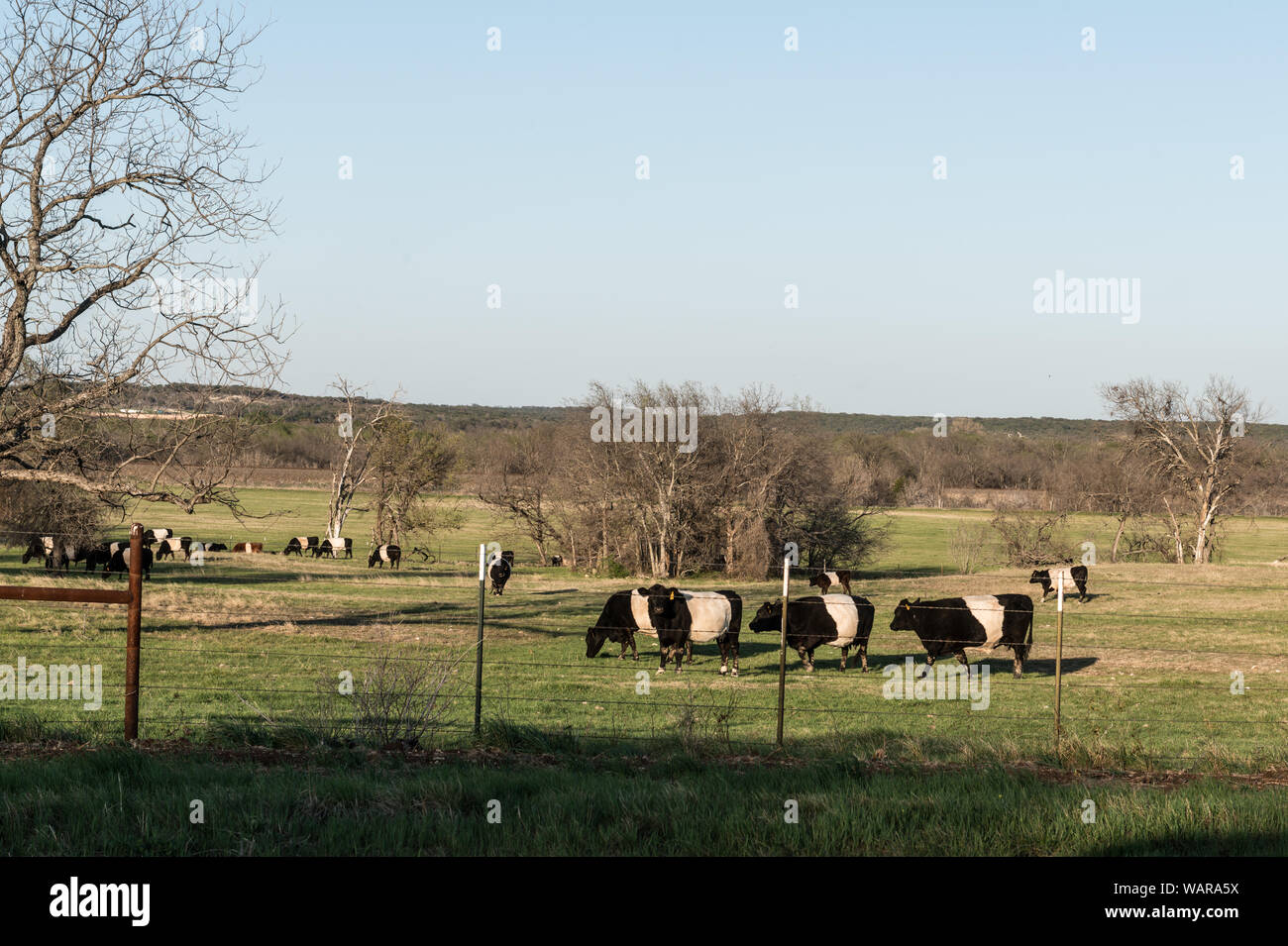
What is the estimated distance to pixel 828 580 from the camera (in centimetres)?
4047

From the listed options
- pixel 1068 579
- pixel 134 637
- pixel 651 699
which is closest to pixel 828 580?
pixel 1068 579

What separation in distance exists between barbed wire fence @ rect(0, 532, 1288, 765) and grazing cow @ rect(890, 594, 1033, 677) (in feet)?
2.14

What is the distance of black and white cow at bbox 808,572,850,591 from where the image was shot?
37.5m

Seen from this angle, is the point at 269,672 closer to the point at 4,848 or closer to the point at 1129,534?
the point at 4,848

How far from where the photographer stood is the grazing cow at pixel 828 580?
37491mm

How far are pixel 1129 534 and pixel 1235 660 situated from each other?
39.5 m

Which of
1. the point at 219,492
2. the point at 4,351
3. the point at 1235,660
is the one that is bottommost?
the point at 1235,660

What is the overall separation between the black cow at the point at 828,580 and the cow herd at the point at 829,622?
1439 centimetres

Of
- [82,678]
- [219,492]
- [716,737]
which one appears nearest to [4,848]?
[716,737]

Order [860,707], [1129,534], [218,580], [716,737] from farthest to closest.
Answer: [1129,534] < [218,580] < [860,707] < [716,737]

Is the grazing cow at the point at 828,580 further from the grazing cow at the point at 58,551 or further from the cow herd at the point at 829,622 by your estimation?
the grazing cow at the point at 58,551

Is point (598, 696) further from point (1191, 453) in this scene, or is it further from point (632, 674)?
point (1191, 453)

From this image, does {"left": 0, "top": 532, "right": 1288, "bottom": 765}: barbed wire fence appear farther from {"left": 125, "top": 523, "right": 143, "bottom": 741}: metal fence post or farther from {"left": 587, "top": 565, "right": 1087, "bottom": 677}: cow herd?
{"left": 587, "top": 565, "right": 1087, "bottom": 677}: cow herd
